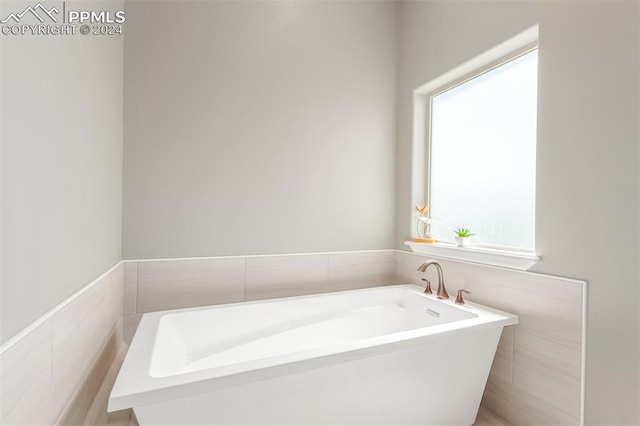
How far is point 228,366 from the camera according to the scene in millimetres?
998

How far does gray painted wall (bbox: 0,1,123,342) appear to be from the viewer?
2.36 feet

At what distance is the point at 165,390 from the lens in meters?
0.88

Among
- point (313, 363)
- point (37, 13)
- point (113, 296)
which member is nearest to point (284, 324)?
point (313, 363)

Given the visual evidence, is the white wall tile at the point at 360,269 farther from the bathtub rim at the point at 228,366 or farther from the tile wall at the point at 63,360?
the tile wall at the point at 63,360

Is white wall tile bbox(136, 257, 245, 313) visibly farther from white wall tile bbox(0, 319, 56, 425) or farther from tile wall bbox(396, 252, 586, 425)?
tile wall bbox(396, 252, 586, 425)

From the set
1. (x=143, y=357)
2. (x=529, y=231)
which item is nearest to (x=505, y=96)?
(x=529, y=231)

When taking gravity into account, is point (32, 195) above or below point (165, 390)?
above

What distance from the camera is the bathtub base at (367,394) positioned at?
3.15 ft

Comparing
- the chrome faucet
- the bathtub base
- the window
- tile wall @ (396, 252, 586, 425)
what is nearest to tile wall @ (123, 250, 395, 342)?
the chrome faucet

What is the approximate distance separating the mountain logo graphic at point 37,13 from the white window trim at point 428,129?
206 cm

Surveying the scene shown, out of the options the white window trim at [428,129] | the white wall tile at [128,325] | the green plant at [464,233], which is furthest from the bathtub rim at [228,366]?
the green plant at [464,233]

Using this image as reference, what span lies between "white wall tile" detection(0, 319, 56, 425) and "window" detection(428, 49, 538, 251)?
82.8 inches

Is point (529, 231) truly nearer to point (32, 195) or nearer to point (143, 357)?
point (143, 357)

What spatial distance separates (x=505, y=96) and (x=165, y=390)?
2.25m
